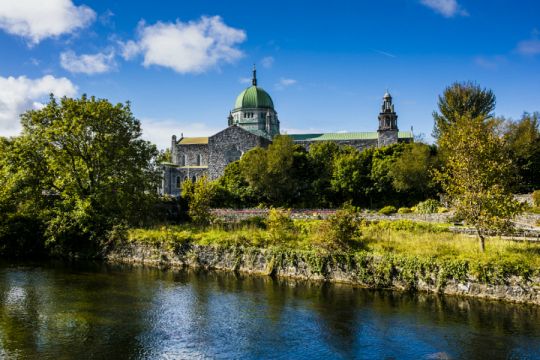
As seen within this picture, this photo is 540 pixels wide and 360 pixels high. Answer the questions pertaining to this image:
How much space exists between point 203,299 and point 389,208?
88.5 ft

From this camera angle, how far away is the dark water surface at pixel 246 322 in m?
14.4

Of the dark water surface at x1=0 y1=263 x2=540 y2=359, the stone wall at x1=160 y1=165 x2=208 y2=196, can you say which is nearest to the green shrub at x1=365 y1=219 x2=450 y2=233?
the dark water surface at x1=0 y1=263 x2=540 y2=359

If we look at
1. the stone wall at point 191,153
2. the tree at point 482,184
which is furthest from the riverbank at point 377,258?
the stone wall at point 191,153

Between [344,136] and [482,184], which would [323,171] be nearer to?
[344,136]

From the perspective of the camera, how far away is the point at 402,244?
Answer: 2509 cm

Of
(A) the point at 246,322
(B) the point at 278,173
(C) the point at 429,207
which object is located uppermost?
(B) the point at 278,173

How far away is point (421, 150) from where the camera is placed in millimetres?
48312

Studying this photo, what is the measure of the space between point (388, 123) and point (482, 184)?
46647 mm

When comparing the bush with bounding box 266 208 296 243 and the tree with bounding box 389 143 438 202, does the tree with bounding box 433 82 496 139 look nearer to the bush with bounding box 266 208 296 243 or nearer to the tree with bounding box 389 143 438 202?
the tree with bounding box 389 143 438 202

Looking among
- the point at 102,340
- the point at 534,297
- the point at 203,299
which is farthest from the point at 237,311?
the point at 534,297

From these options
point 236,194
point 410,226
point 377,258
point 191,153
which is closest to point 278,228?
point 377,258

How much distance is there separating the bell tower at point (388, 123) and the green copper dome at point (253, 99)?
22746 mm

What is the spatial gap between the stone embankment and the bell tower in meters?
46.9

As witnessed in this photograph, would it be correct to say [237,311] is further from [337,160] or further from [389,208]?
[337,160]
